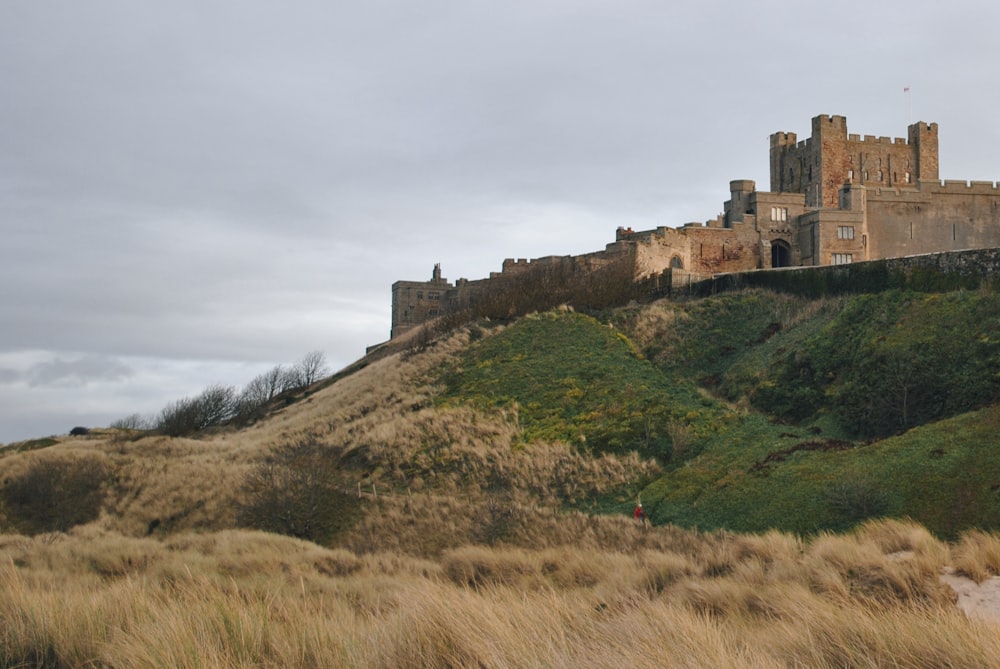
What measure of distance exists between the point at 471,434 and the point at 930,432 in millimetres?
14640

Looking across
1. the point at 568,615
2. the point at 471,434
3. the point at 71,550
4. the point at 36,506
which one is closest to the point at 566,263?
the point at 471,434

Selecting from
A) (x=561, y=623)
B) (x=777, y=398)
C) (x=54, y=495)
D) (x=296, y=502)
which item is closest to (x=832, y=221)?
(x=777, y=398)

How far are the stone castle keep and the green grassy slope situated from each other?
858 centimetres

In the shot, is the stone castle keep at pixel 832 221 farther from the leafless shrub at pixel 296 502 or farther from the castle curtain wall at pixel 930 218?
the leafless shrub at pixel 296 502

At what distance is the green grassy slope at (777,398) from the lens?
57.8 feet

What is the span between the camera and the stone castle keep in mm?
46469

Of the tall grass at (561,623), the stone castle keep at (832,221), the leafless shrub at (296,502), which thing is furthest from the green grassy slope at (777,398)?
the stone castle keep at (832,221)

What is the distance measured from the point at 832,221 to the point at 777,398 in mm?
22742

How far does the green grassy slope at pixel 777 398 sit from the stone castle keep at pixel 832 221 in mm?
8577

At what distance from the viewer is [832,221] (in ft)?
152

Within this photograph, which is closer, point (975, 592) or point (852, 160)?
point (975, 592)

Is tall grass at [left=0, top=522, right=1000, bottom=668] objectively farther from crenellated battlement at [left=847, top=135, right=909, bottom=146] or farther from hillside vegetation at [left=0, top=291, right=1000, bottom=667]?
crenellated battlement at [left=847, top=135, right=909, bottom=146]

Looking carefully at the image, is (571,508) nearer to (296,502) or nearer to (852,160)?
(296,502)

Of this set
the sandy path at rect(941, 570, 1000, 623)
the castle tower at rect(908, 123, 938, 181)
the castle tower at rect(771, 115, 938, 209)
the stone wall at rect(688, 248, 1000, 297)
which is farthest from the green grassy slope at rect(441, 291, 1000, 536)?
the castle tower at rect(908, 123, 938, 181)
